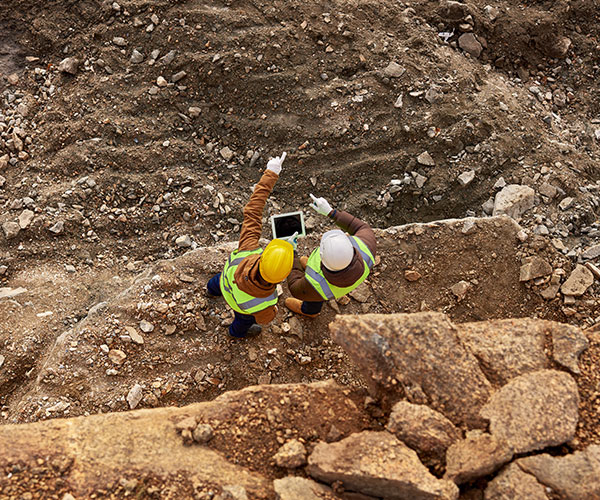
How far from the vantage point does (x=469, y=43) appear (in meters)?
5.29

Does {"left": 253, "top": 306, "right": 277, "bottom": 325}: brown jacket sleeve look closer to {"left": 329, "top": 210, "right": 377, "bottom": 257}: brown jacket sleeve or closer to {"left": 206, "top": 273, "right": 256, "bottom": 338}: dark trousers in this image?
{"left": 206, "top": 273, "right": 256, "bottom": 338}: dark trousers

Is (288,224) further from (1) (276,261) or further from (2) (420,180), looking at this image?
(2) (420,180)

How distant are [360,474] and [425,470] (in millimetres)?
323

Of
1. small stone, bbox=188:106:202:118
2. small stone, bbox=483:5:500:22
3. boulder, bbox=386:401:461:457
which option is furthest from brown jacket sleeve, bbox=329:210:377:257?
small stone, bbox=483:5:500:22

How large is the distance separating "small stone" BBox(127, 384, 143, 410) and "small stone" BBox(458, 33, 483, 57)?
500 cm

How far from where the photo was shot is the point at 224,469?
2.44 metres

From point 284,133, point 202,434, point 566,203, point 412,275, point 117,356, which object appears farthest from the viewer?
point 284,133

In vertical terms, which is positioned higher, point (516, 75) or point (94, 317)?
point (516, 75)

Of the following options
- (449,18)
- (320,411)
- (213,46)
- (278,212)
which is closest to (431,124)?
(449,18)

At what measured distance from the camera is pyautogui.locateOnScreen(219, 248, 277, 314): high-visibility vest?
3.25 metres

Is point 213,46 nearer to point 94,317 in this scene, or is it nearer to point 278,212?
point 278,212

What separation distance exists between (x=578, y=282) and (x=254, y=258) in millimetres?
2875

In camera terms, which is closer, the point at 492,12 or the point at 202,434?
the point at 202,434

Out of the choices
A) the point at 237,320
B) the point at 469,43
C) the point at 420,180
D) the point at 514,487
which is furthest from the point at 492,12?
the point at 514,487
